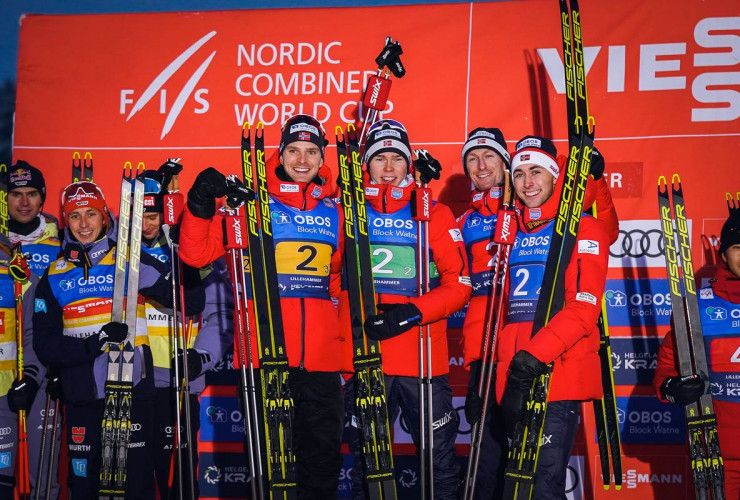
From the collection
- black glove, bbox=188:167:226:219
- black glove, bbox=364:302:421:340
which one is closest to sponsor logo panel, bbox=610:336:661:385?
black glove, bbox=364:302:421:340

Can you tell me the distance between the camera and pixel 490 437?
3.93 meters

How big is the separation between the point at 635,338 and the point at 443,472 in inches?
70.5

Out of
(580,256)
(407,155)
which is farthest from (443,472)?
(407,155)

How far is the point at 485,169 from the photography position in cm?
454

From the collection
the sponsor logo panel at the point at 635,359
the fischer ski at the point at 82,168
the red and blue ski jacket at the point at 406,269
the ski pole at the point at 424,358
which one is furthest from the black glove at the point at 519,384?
the fischer ski at the point at 82,168

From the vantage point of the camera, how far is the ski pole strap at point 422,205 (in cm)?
412

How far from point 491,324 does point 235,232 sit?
1329 mm

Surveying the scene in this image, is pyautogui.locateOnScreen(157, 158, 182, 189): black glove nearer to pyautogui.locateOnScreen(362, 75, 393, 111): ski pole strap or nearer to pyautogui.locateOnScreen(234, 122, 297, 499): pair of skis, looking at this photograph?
pyautogui.locateOnScreen(234, 122, 297, 499): pair of skis

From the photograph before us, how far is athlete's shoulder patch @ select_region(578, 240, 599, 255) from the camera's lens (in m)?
3.64

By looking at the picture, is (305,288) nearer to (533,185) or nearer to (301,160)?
(301,160)

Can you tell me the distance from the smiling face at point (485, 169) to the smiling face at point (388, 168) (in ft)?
1.33

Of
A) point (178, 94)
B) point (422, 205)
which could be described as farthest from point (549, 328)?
point (178, 94)

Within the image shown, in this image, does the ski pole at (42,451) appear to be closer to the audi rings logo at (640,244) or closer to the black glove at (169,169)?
the black glove at (169,169)

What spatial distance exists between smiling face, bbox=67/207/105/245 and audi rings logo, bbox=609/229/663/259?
10.1 ft
